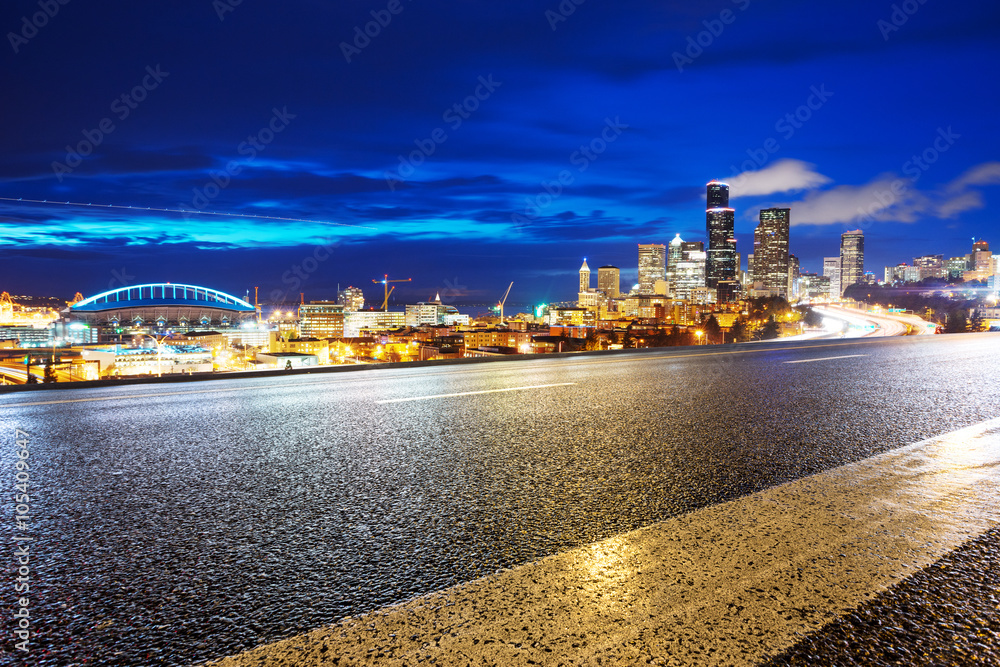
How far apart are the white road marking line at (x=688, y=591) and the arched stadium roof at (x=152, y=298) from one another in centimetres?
7631

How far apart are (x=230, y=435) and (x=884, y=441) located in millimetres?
5038

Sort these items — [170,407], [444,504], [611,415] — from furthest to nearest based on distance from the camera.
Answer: [170,407]
[611,415]
[444,504]

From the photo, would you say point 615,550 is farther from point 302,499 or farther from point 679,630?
point 302,499

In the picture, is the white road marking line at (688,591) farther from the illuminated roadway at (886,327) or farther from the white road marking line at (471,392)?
the illuminated roadway at (886,327)

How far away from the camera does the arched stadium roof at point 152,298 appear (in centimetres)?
6912

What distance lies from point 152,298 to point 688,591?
86416 millimetres

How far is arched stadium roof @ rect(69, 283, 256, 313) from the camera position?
6912 cm

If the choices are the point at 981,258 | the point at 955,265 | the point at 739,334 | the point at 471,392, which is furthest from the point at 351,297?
the point at 955,265

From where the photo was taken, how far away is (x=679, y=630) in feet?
4.93

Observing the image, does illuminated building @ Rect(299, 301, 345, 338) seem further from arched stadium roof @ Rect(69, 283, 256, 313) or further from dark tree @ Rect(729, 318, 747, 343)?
dark tree @ Rect(729, 318, 747, 343)

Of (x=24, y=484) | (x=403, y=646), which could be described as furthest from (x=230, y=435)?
(x=403, y=646)

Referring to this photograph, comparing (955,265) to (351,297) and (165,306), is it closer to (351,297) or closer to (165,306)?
(351,297)

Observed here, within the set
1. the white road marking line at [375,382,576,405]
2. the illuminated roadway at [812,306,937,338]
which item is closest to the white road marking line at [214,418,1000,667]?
the white road marking line at [375,382,576,405]

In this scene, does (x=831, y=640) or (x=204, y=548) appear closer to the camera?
(x=831, y=640)
